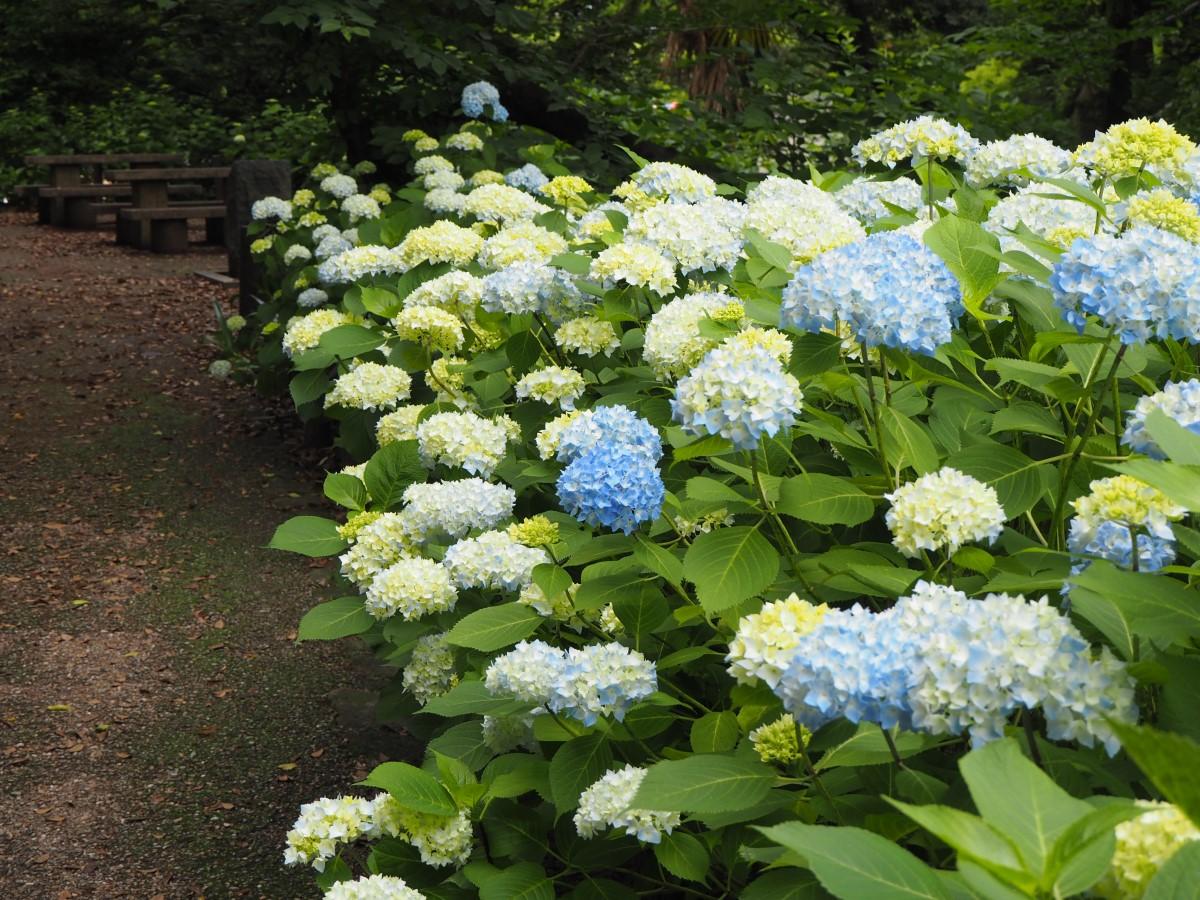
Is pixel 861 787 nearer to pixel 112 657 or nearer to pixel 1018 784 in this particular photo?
pixel 1018 784

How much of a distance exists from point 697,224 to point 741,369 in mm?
1137

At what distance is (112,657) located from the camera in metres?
4.49

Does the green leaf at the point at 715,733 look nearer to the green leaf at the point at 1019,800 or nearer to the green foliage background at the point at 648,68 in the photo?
the green leaf at the point at 1019,800

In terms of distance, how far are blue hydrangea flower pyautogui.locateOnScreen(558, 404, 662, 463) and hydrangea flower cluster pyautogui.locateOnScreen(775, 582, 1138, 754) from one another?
74cm

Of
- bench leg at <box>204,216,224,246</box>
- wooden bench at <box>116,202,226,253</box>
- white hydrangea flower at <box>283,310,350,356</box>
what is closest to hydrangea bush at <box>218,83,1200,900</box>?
white hydrangea flower at <box>283,310,350,356</box>

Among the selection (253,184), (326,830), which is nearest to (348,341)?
(326,830)

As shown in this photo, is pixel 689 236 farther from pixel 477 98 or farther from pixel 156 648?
pixel 477 98

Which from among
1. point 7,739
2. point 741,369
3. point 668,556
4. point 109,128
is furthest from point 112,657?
point 109,128

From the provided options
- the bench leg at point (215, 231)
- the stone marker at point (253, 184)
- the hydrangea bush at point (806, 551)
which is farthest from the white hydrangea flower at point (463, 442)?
the bench leg at point (215, 231)

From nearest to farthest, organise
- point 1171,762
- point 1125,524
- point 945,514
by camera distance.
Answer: point 1171,762 < point 1125,524 < point 945,514

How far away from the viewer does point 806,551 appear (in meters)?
2.08

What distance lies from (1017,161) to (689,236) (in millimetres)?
812

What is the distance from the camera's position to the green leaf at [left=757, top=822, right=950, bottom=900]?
3.13 feet

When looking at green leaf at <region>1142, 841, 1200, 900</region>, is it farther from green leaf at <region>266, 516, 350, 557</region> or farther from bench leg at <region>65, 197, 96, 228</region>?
bench leg at <region>65, 197, 96, 228</region>
